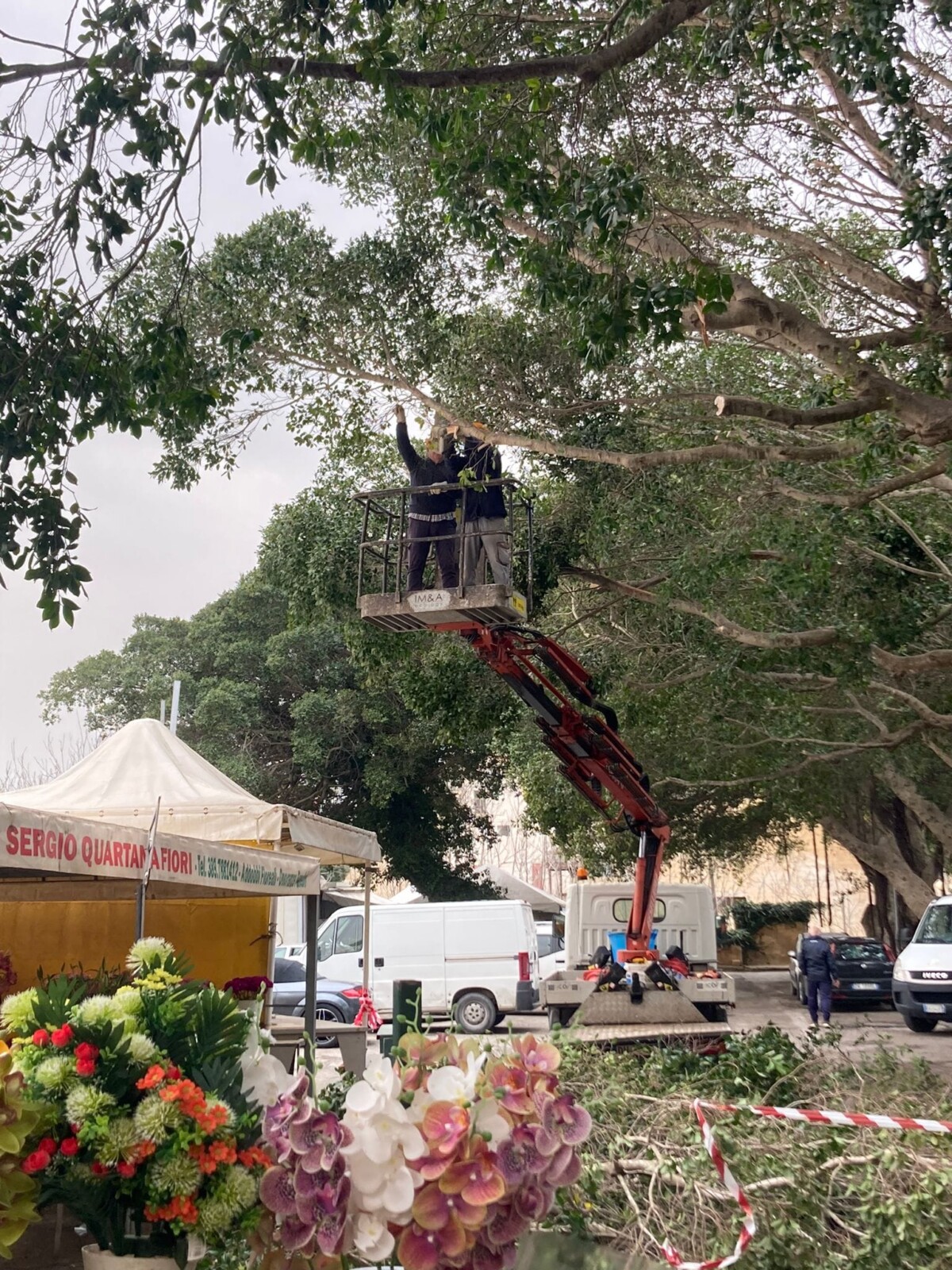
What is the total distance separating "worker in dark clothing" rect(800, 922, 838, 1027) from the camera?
64.3ft

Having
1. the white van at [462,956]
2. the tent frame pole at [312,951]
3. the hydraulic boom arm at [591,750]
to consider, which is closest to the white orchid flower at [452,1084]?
the tent frame pole at [312,951]

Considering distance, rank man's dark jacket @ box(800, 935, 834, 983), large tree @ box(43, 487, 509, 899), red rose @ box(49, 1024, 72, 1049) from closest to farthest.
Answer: red rose @ box(49, 1024, 72, 1049), man's dark jacket @ box(800, 935, 834, 983), large tree @ box(43, 487, 509, 899)

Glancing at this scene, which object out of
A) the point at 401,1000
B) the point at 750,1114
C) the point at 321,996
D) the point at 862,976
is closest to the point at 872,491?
the point at 750,1114

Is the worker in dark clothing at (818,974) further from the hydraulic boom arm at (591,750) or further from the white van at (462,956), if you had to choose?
the hydraulic boom arm at (591,750)

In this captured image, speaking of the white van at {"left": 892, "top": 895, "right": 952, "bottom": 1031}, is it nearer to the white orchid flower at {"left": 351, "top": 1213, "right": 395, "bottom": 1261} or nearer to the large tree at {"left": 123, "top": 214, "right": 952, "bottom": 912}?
the large tree at {"left": 123, "top": 214, "right": 952, "bottom": 912}

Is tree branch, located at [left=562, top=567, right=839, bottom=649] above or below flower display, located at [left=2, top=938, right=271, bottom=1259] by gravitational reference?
above

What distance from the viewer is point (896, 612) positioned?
12.5 m

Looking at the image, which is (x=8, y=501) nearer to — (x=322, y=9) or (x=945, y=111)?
(x=322, y=9)

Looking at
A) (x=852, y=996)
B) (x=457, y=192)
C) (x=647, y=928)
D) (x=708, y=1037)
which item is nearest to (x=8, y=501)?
(x=457, y=192)

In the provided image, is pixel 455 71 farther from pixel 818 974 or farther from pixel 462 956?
pixel 462 956

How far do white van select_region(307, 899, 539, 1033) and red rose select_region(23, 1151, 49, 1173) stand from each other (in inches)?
782

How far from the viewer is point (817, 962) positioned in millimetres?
19656

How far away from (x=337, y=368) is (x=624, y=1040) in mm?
7881

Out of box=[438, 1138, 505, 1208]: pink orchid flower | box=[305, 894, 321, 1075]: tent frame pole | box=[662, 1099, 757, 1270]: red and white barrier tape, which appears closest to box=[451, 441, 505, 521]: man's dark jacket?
box=[305, 894, 321, 1075]: tent frame pole
